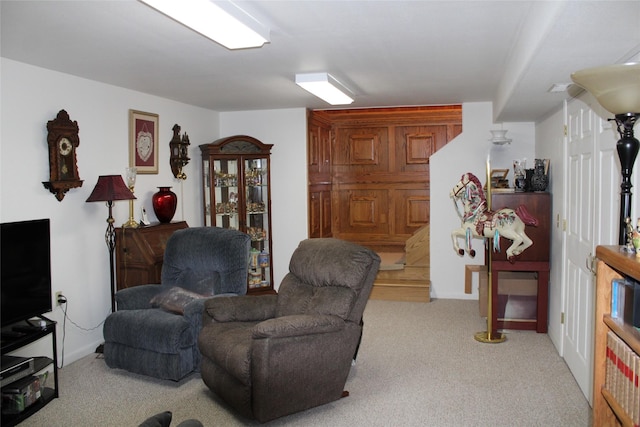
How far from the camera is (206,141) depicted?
6582mm

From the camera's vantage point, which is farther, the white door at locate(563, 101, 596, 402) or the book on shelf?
the white door at locate(563, 101, 596, 402)

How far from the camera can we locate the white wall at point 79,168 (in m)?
3.85

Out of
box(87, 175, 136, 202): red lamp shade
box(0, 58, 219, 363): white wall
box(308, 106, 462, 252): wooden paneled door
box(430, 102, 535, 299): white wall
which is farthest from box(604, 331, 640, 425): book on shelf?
box(308, 106, 462, 252): wooden paneled door

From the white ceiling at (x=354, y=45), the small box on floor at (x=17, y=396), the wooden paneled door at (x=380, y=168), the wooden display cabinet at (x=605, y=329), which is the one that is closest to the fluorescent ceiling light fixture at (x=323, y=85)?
the white ceiling at (x=354, y=45)

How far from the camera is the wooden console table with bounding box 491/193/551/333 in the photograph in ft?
16.1

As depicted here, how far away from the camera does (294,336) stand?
10.3 ft

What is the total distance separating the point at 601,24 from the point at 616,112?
0.37 meters

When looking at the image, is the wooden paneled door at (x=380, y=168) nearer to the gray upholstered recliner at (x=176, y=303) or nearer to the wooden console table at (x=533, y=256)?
the wooden console table at (x=533, y=256)

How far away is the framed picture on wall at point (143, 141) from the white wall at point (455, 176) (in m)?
3.09

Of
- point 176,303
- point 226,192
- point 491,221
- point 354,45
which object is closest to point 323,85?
point 354,45

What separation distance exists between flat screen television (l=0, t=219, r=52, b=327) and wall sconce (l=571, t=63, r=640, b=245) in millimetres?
3179

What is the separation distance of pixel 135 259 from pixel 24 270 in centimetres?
128

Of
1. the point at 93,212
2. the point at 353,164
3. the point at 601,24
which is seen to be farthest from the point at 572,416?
the point at 353,164

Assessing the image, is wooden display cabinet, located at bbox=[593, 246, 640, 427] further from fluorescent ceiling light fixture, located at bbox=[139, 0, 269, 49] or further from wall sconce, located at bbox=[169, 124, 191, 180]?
wall sconce, located at bbox=[169, 124, 191, 180]
